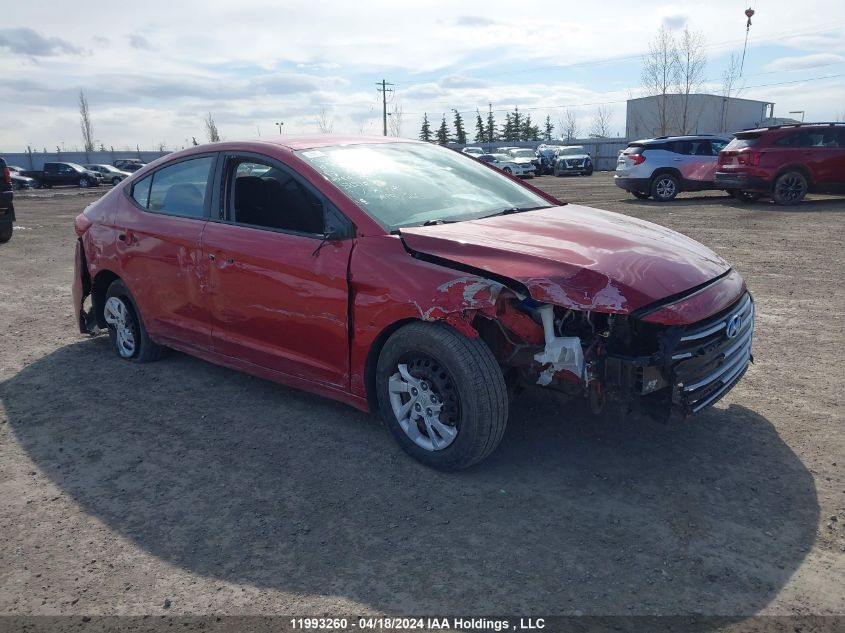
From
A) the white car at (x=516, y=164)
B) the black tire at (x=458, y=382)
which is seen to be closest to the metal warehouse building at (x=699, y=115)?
the white car at (x=516, y=164)

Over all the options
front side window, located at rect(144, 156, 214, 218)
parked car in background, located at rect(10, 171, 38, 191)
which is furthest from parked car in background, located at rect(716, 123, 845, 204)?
parked car in background, located at rect(10, 171, 38, 191)

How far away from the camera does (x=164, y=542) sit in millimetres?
3154

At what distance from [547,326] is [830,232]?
33.2ft

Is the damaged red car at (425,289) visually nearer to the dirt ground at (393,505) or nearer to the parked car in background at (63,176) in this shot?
the dirt ground at (393,505)

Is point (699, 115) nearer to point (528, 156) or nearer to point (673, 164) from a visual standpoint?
point (528, 156)

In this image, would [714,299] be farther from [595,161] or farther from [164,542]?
[595,161]

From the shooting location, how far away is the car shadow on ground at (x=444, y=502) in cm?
279

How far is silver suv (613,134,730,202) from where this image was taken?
17734 millimetres

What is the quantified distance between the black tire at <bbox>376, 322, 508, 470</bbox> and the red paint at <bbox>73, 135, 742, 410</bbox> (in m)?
0.09

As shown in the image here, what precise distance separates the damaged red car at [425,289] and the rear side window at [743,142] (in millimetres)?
12073

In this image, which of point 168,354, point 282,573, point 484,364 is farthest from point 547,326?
point 168,354

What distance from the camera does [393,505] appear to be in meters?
3.39

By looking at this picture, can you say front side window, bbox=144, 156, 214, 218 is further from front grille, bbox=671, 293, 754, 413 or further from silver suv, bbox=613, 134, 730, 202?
silver suv, bbox=613, 134, 730, 202

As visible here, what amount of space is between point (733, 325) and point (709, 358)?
1.05 feet
